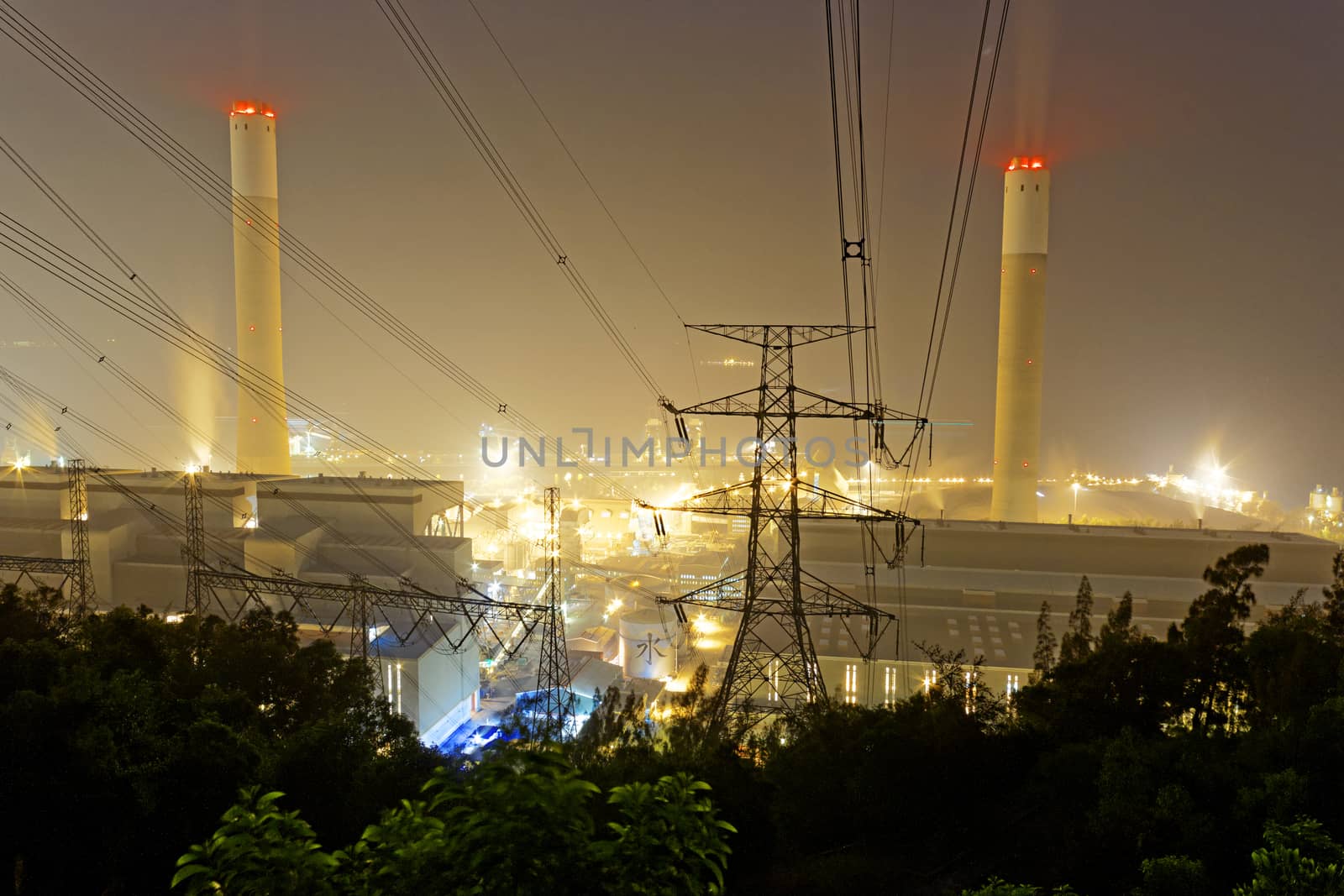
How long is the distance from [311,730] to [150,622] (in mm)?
2860

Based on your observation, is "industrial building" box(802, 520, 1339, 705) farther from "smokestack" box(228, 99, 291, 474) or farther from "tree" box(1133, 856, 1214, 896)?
"smokestack" box(228, 99, 291, 474)

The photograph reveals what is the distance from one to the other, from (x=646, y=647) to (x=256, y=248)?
1305 centimetres

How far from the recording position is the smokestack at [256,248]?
17.6 m

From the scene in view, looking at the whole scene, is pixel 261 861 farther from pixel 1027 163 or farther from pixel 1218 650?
pixel 1027 163

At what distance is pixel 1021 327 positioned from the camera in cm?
1806

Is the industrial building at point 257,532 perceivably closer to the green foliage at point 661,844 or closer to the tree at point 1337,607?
the tree at point 1337,607

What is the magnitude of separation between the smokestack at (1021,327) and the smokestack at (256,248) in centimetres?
1733

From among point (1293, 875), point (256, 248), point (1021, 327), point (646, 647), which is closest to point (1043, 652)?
point (1293, 875)

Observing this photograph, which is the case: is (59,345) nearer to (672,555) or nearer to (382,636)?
(672,555)

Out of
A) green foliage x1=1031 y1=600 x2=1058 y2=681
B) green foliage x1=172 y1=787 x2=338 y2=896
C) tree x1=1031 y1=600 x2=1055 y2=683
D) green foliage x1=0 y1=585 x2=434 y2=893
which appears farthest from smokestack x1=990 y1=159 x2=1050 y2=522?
green foliage x1=172 y1=787 x2=338 y2=896

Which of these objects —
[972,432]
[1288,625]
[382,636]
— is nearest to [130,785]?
[1288,625]

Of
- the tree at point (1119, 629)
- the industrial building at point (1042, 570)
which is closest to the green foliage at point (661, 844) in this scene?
the tree at point (1119, 629)

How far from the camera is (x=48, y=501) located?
1736cm

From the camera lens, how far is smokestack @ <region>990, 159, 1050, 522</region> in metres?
17.9
